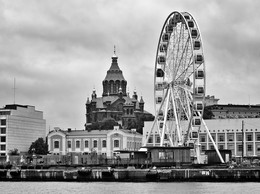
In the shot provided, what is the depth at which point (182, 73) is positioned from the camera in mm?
111250

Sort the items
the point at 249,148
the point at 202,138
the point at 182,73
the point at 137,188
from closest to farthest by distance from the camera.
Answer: the point at 137,188
the point at 182,73
the point at 249,148
the point at 202,138

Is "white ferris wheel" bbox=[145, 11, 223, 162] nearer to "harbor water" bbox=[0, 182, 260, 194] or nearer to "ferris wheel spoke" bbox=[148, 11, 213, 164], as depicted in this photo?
"ferris wheel spoke" bbox=[148, 11, 213, 164]

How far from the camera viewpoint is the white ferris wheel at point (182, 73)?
109m

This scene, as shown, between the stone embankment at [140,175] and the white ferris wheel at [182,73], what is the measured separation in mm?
14696

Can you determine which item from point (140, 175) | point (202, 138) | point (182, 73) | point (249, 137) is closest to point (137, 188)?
point (140, 175)

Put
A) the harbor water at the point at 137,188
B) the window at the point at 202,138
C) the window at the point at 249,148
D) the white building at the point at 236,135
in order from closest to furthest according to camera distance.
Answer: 1. the harbor water at the point at 137,188
2. the white building at the point at 236,135
3. the window at the point at 249,148
4. the window at the point at 202,138

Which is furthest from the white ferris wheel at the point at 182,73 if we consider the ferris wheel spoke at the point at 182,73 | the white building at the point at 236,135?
the white building at the point at 236,135

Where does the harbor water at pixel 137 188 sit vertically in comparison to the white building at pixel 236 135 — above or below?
below

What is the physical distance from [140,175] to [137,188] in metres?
12.6

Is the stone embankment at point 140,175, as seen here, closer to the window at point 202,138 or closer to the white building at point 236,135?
the white building at point 236,135

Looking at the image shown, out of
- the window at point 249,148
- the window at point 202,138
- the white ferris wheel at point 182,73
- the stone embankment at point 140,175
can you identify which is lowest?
the stone embankment at point 140,175

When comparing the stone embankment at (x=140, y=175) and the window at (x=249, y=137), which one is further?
the window at (x=249, y=137)

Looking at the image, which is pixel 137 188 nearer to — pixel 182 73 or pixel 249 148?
pixel 182 73

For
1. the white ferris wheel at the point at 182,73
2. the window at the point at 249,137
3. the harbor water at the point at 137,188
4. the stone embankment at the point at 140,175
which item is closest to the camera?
the harbor water at the point at 137,188
